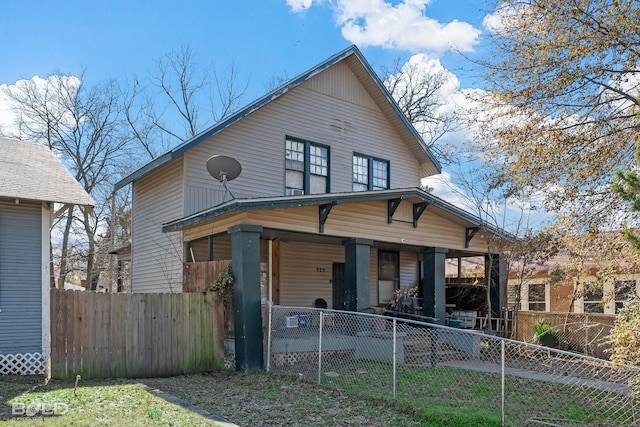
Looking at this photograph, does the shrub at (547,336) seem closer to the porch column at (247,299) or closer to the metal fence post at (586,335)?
the metal fence post at (586,335)

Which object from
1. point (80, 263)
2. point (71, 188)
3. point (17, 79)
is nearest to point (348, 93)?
point (71, 188)

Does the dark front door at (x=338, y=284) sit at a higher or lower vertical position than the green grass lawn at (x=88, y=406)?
higher

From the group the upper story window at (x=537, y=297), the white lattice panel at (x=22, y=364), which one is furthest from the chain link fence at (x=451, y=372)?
the upper story window at (x=537, y=297)

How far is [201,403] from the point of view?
7453 mm

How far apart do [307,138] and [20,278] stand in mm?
8063

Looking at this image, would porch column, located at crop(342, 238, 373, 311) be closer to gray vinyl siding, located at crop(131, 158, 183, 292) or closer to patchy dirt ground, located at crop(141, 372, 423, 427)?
patchy dirt ground, located at crop(141, 372, 423, 427)

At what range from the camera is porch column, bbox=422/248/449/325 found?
13281 millimetres

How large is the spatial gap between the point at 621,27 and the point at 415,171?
29.5ft

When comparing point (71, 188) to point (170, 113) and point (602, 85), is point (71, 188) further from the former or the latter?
point (170, 113)

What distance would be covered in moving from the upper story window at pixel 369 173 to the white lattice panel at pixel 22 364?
9.42m

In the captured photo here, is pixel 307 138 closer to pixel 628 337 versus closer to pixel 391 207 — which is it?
pixel 391 207

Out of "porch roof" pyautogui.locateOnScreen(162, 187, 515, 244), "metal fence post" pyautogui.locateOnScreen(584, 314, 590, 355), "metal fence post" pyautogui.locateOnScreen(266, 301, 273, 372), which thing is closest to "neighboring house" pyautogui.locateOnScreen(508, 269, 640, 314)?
"metal fence post" pyautogui.locateOnScreen(584, 314, 590, 355)

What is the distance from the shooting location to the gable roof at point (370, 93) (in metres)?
12.9

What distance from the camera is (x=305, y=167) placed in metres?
15.0
